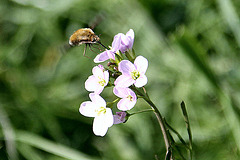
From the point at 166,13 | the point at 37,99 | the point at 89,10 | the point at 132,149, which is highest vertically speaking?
the point at 89,10

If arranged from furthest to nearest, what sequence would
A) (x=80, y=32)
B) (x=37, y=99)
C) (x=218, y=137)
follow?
(x=37, y=99) → (x=218, y=137) → (x=80, y=32)

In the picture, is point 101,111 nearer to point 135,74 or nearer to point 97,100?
point 97,100

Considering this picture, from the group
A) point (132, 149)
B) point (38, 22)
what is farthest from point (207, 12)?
point (38, 22)

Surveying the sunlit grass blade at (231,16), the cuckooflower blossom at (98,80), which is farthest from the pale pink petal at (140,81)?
the sunlit grass blade at (231,16)

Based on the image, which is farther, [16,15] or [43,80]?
[16,15]

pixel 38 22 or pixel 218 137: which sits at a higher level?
pixel 38 22

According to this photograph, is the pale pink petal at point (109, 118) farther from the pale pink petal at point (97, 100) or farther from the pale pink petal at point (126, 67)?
the pale pink petal at point (126, 67)

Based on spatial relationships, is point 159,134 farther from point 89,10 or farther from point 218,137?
point 89,10
